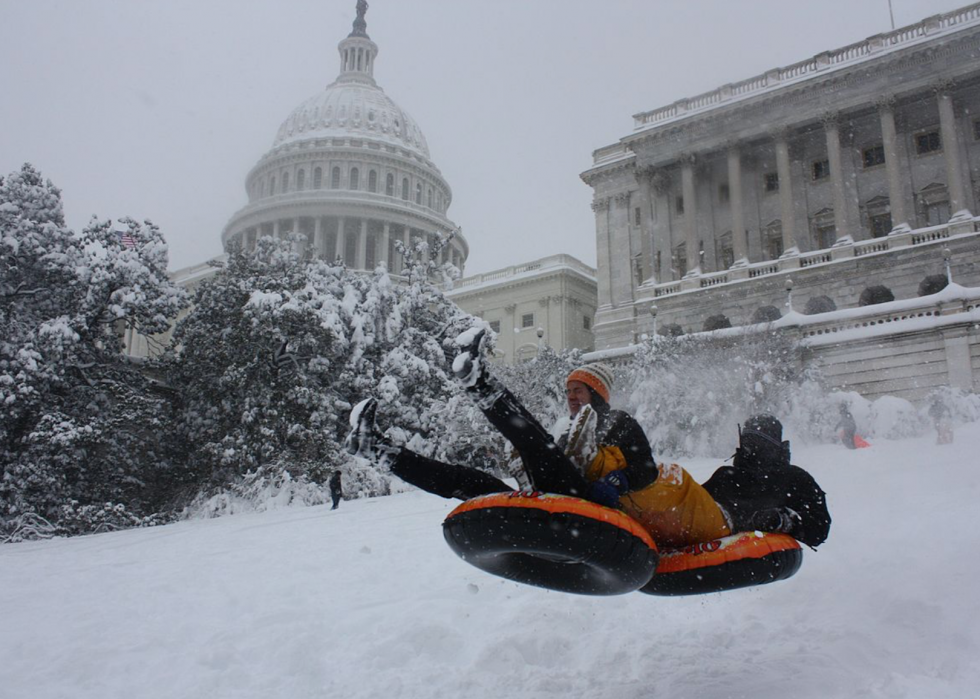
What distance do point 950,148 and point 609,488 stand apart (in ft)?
117

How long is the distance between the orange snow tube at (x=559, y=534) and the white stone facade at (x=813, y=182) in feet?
103

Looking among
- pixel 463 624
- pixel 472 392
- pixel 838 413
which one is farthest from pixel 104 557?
pixel 838 413

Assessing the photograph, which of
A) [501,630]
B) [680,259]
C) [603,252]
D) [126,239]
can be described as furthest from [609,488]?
[603,252]

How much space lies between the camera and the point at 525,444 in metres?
3.46

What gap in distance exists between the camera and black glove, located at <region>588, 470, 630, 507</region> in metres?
3.61

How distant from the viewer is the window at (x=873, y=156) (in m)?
36.9

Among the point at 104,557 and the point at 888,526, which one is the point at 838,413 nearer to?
the point at 888,526

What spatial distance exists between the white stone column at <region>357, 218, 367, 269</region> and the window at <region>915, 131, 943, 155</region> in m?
48.5

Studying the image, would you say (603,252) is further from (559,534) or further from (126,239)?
(559,534)

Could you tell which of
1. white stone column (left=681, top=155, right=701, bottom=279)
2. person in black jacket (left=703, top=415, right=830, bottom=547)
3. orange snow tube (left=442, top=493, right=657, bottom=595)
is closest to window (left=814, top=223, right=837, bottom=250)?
white stone column (left=681, top=155, right=701, bottom=279)

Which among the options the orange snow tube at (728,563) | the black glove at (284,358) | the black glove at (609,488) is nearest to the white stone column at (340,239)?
the black glove at (284,358)

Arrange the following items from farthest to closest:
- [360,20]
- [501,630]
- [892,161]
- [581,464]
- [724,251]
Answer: [360,20] → [724,251] → [892,161] → [501,630] → [581,464]

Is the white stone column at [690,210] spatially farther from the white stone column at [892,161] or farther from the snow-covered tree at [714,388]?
the snow-covered tree at [714,388]

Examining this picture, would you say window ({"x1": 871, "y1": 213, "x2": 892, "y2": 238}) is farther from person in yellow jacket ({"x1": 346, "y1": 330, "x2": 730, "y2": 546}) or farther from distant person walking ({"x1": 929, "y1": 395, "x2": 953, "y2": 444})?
person in yellow jacket ({"x1": 346, "y1": 330, "x2": 730, "y2": 546})
